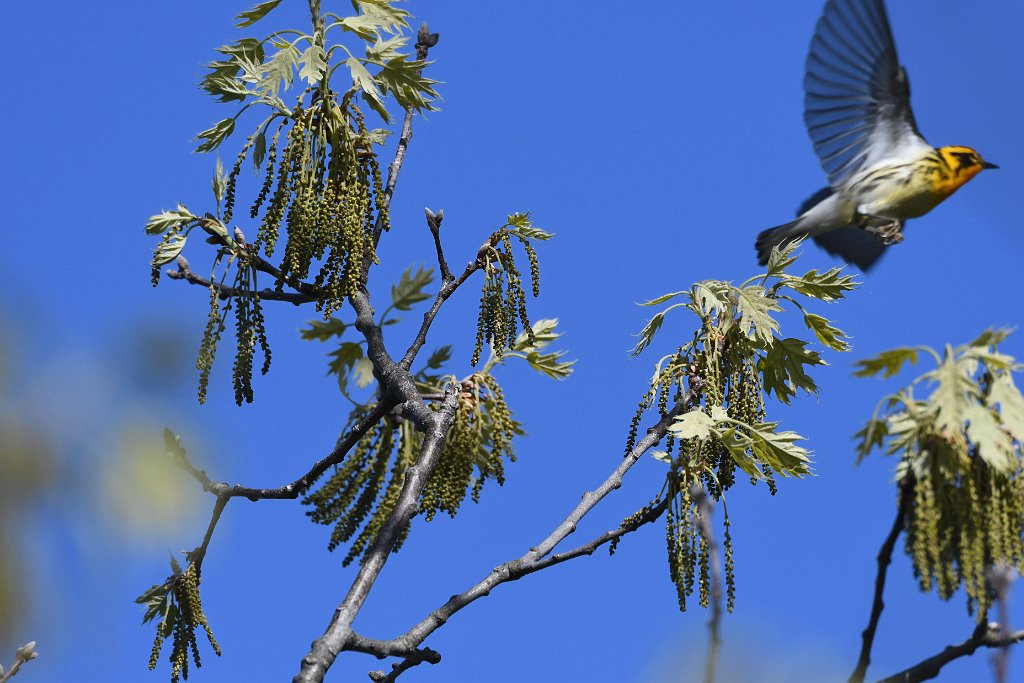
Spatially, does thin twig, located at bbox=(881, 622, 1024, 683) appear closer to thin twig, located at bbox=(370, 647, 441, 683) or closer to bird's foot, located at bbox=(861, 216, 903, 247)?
thin twig, located at bbox=(370, 647, 441, 683)

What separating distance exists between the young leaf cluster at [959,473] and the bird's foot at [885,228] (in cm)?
471

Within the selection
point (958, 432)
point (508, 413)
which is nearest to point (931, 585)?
point (958, 432)

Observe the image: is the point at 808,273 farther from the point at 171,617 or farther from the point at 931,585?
the point at 171,617

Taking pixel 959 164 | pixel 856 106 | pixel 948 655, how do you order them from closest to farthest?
pixel 948 655 < pixel 959 164 < pixel 856 106

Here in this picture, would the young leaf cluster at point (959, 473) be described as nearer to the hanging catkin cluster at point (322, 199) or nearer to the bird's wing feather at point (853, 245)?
the hanging catkin cluster at point (322, 199)

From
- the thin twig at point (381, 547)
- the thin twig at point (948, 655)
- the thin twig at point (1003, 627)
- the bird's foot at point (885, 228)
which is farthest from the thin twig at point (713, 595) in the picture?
the bird's foot at point (885, 228)

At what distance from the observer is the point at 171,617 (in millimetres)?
5043

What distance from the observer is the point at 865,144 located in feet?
25.9

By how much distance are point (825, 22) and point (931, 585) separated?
5.57 metres

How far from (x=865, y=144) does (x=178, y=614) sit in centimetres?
539

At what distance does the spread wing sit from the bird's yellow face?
173 millimetres

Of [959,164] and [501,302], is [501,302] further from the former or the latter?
[959,164]

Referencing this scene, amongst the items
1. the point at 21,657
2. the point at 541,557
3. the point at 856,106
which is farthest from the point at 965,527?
the point at 856,106

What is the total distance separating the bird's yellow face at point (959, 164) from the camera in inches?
304
